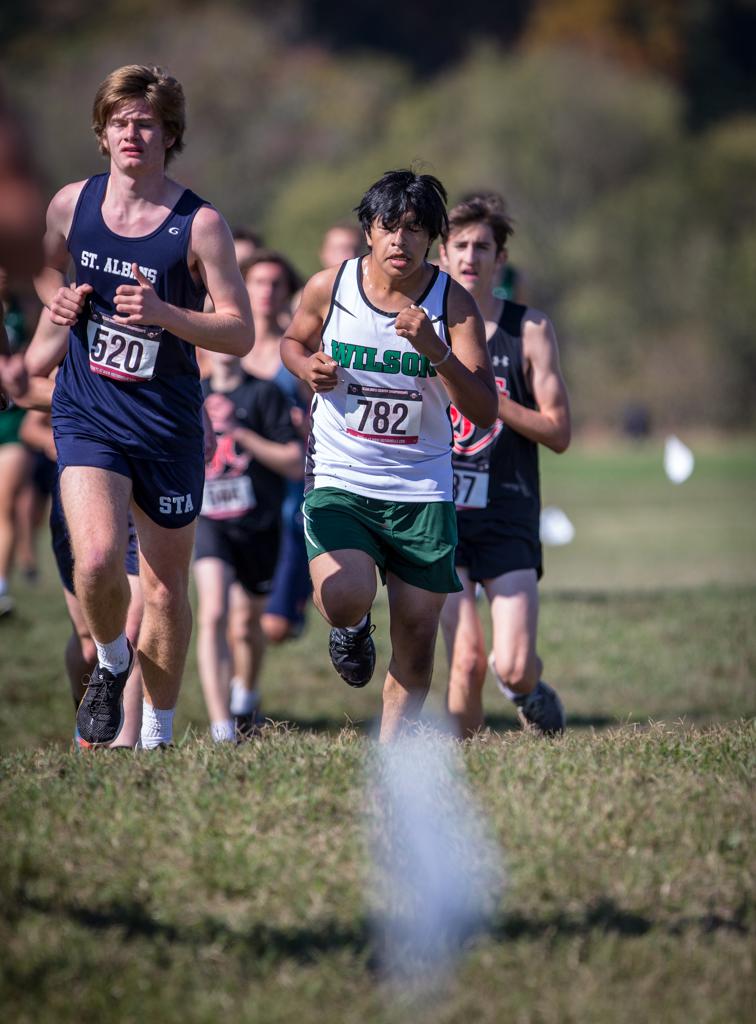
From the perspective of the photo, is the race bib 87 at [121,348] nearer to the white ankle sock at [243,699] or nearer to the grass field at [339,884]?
the grass field at [339,884]

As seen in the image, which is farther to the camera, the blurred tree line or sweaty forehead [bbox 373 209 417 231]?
the blurred tree line

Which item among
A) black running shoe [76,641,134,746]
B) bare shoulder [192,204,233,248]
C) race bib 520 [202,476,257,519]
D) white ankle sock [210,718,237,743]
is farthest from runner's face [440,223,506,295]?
white ankle sock [210,718,237,743]

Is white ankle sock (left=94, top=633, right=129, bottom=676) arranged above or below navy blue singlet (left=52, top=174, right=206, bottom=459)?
below

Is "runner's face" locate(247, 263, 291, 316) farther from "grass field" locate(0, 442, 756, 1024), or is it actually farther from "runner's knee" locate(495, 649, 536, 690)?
"grass field" locate(0, 442, 756, 1024)

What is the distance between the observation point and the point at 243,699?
9.15 meters

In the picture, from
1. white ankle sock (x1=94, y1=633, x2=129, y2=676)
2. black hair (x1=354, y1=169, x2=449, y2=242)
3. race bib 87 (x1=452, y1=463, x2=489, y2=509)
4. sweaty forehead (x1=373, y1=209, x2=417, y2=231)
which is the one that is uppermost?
black hair (x1=354, y1=169, x2=449, y2=242)

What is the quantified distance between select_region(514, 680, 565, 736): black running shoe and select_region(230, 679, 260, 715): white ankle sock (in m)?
2.33

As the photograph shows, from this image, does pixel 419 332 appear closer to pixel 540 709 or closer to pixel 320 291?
pixel 320 291

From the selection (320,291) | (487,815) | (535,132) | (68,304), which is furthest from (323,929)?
(535,132)

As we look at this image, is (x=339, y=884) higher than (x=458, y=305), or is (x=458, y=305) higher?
Result: (x=458, y=305)

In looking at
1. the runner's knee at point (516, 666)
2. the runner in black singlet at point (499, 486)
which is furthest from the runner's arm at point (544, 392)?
the runner's knee at point (516, 666)

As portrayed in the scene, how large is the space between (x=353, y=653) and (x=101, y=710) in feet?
3.38

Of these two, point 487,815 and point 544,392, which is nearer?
point 487,815

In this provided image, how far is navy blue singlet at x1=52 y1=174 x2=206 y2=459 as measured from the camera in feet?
18.3
